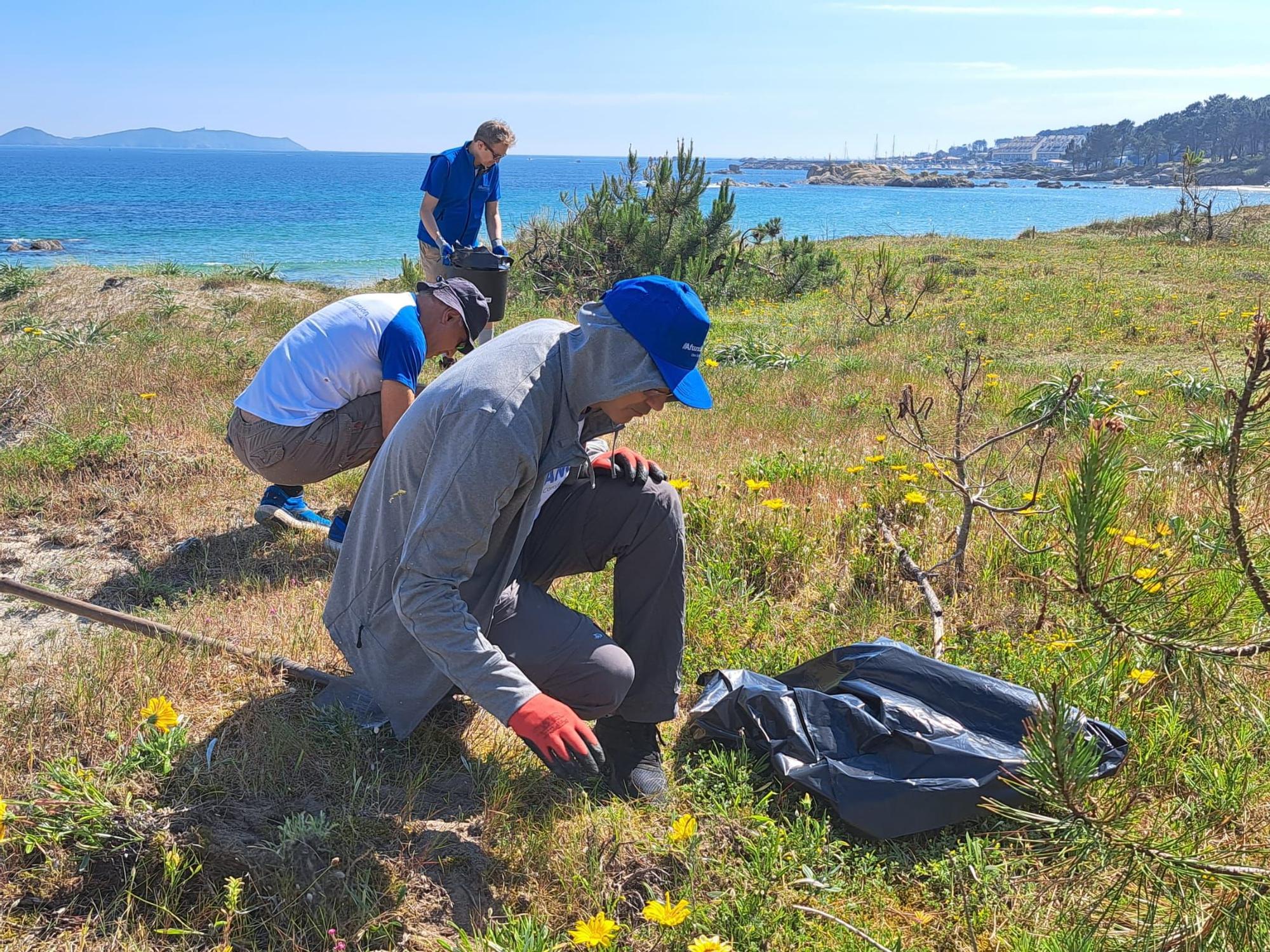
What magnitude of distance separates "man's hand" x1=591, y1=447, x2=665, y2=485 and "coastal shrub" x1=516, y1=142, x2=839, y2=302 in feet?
29.3

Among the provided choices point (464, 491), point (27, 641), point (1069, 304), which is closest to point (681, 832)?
point (464, 491)

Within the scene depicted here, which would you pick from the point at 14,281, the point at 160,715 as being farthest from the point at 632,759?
the point at 14,281


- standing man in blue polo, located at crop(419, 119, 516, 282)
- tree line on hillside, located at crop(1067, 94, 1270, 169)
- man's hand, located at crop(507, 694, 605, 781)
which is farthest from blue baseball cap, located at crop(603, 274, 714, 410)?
tree line on hillside, located at crop(1067, 94, 1270, 169)

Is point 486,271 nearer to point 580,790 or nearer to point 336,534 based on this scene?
point 336,534

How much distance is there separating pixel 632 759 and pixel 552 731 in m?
0.66

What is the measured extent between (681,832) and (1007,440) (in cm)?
447

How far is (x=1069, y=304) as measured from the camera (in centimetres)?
1121

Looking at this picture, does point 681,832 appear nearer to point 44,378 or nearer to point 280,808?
point 280,808

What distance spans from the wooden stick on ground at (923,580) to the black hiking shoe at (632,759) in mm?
1015

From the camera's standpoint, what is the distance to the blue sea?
27125 mm

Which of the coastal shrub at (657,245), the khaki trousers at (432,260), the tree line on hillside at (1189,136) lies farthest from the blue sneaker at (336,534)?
Result: the tree line on hillside at (1189,136)

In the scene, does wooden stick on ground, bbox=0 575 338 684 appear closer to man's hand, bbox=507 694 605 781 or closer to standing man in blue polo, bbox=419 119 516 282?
man's hand, bbox=507 694 605 781

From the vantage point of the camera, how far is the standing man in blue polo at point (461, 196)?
595 cm

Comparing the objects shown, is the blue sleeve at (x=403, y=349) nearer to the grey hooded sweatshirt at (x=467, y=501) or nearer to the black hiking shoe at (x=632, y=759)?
the grey hooded sweatshirt at (x=467, y=501)
